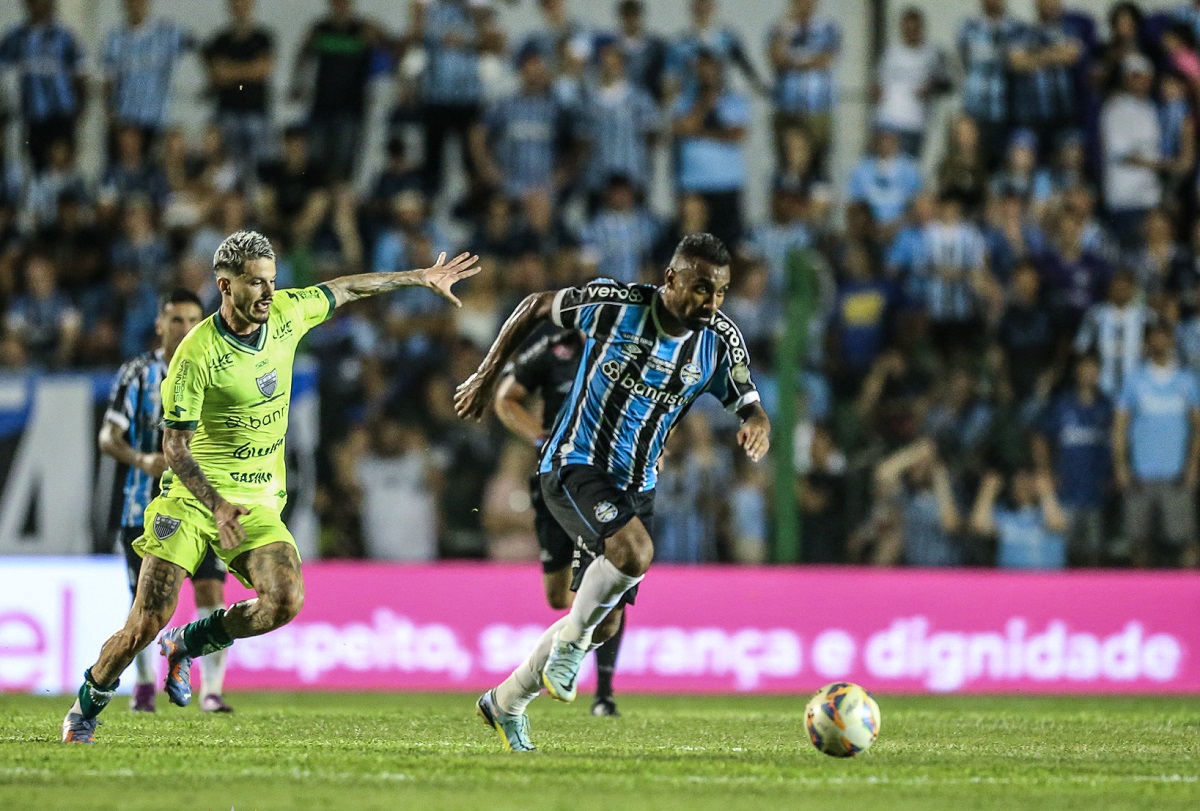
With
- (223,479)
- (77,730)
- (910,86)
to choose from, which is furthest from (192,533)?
(910,86)

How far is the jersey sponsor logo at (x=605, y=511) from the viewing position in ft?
26.3

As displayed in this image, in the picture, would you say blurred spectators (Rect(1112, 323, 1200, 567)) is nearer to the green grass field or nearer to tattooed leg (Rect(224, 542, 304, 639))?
the green grass field

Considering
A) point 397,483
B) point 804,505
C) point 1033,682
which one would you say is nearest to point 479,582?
point 397,483

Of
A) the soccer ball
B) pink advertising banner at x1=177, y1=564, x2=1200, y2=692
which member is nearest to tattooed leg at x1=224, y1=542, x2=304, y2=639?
the soccer ball

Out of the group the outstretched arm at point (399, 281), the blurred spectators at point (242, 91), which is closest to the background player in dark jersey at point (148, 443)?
the outstretched arm at point (399, 281)

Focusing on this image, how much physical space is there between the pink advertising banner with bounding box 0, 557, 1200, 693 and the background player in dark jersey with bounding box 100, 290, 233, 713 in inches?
136

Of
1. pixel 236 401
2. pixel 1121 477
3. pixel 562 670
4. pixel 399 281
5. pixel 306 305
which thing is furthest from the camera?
pixel 1121 477

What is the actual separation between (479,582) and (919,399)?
4.08m

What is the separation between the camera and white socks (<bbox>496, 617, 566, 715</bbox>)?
25.9 feet

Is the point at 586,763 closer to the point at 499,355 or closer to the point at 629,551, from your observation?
the point at 629,551

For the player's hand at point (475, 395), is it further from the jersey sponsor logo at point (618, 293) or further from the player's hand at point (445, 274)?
the jersey sponsor logo at point (618, 293)

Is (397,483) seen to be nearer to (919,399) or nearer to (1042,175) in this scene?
(919,399)

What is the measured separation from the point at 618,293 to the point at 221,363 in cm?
188

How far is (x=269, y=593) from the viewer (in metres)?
8.05
